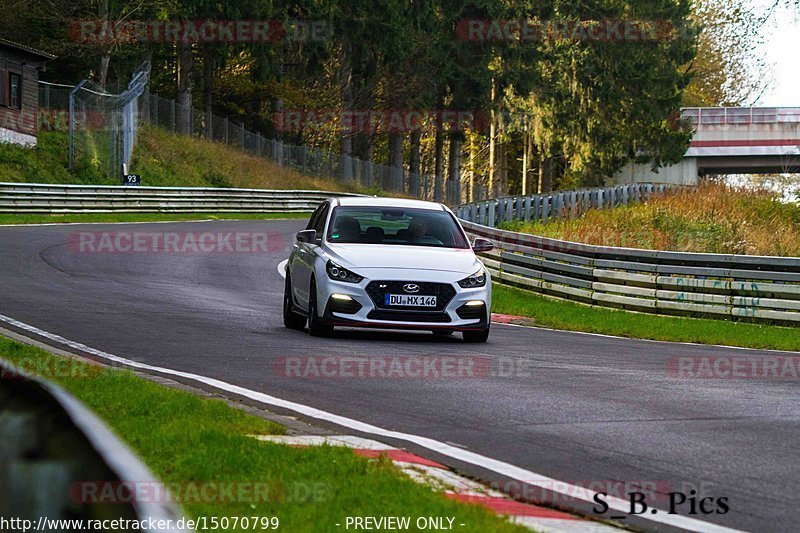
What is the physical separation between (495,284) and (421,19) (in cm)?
4143

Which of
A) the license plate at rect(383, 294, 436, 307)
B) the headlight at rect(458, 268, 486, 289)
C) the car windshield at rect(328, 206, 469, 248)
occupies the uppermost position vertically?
the car windshield at rect(328, 206, 469, 248)

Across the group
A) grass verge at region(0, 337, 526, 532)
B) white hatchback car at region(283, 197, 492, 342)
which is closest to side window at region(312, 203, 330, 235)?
white hatchback car at region(283, 197, 492, 342)

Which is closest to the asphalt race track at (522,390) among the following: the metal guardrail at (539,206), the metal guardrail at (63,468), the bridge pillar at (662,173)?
the metal guardrail at (63,468)

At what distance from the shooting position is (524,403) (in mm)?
10047

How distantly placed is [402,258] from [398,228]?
4.54 feet

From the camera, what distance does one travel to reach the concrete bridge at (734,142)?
76500 mm

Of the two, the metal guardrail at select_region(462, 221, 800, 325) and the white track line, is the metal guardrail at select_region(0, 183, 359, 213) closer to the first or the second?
the metal guardrail at select_region(462, 221, 800, 325)

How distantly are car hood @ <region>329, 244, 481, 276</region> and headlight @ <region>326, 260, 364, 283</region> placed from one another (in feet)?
0.22

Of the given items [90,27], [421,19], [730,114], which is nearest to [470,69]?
[421,19]

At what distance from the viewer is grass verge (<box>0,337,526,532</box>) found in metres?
5.48

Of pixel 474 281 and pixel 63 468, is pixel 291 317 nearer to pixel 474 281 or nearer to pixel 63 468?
pixel 474 281

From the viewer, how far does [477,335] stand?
52.3ft

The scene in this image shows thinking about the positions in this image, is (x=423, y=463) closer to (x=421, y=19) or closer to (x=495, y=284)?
(x=495, y=284)

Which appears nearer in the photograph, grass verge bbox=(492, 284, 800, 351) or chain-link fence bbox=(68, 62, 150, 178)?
grass verge bbox=(492, 284, 800, 351)
